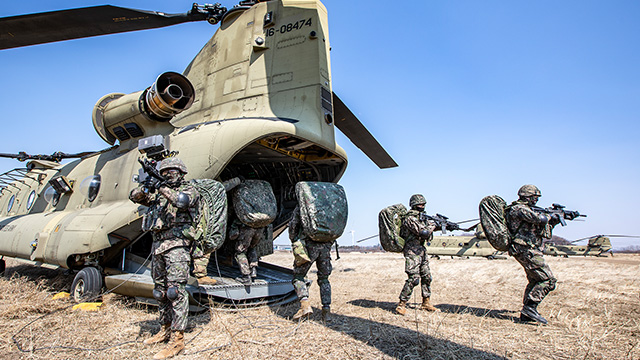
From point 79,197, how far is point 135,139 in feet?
6.45

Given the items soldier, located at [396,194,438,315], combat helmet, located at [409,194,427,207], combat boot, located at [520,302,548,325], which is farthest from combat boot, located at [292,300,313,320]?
combat boot, located at [520,302,548,325]

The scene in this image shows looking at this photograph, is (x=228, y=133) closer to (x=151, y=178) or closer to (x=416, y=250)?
(x=151, y=178)

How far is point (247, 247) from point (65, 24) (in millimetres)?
4754

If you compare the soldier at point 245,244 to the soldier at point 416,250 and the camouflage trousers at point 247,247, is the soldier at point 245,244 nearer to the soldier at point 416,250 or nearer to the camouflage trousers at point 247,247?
the camouflage trousers at point 247,247

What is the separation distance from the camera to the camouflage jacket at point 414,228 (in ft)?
18.5

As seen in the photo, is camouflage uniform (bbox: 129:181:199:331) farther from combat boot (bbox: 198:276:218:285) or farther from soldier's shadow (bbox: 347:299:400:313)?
soldier's shadow (bbox: 347:299:400:313)

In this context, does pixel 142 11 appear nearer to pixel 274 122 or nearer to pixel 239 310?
pixel 274 122

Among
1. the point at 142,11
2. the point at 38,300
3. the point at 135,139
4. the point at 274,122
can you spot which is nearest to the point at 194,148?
the point at 274,122

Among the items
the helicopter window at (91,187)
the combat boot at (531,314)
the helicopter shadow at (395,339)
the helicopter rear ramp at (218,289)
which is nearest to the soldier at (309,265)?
the helicopter shadow at (395,339)

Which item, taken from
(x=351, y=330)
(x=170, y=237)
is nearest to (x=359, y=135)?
(x=351, y=330)

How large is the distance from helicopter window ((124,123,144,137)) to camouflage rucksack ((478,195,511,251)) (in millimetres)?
6495

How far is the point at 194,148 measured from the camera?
6109 millimetres

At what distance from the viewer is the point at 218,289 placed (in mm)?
5277

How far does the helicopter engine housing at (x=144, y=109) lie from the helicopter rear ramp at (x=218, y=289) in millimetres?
2585
